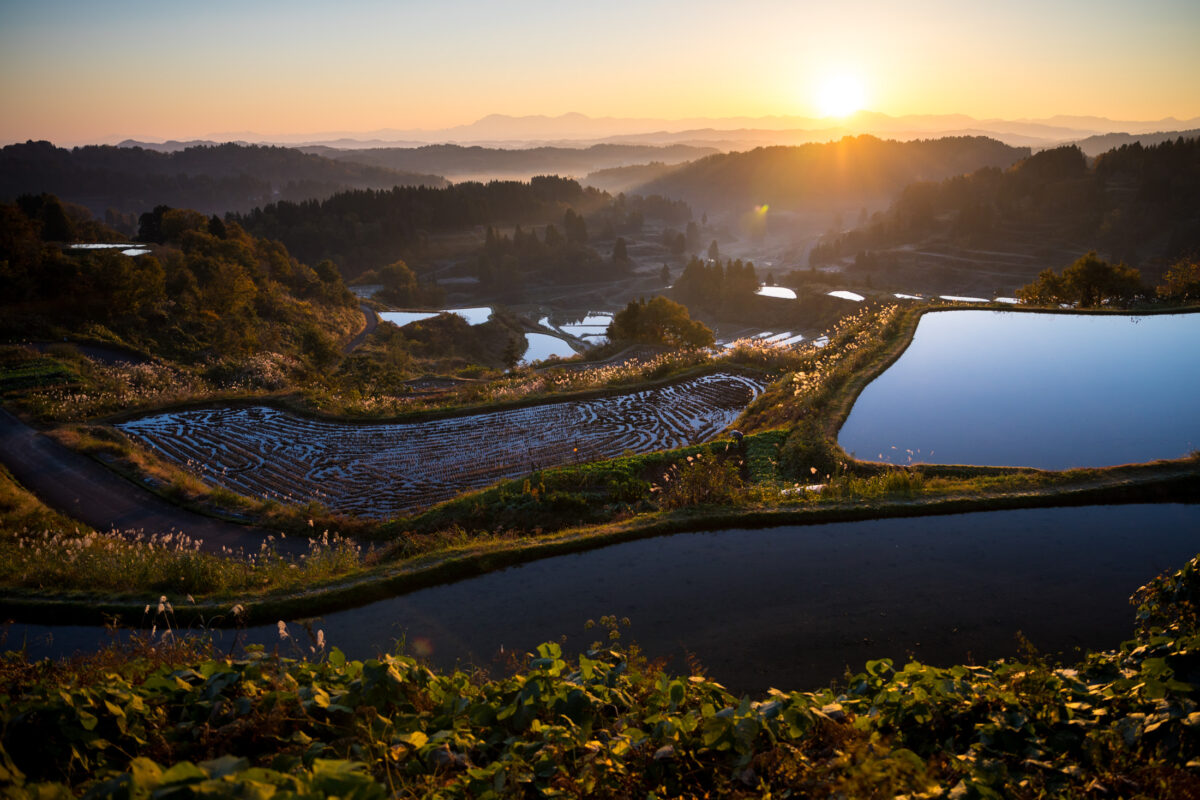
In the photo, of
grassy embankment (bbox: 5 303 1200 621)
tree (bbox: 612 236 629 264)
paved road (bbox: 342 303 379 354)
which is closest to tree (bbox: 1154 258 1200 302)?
grassy embankment (bbox: 5 303 1200 621)

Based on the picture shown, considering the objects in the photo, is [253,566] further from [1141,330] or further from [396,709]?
[1141,330]

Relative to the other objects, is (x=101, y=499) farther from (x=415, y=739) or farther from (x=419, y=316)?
(x=419, y=316)

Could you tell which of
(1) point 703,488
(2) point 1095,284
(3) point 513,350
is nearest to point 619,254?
(3) point 513,350

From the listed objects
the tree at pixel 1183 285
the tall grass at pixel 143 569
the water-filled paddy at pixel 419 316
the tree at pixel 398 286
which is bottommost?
the tall grass at pixel 143 569

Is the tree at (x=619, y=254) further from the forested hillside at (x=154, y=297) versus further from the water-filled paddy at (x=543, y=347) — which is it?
the forested hillside at (x=154, y=297)

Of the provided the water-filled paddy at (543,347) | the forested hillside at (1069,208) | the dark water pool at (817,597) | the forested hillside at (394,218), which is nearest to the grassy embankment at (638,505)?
the dark water pool at (817,597)

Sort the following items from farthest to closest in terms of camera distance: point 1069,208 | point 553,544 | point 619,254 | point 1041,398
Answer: point 619,254
point 1069,208
point 1041,398
point 553,544
